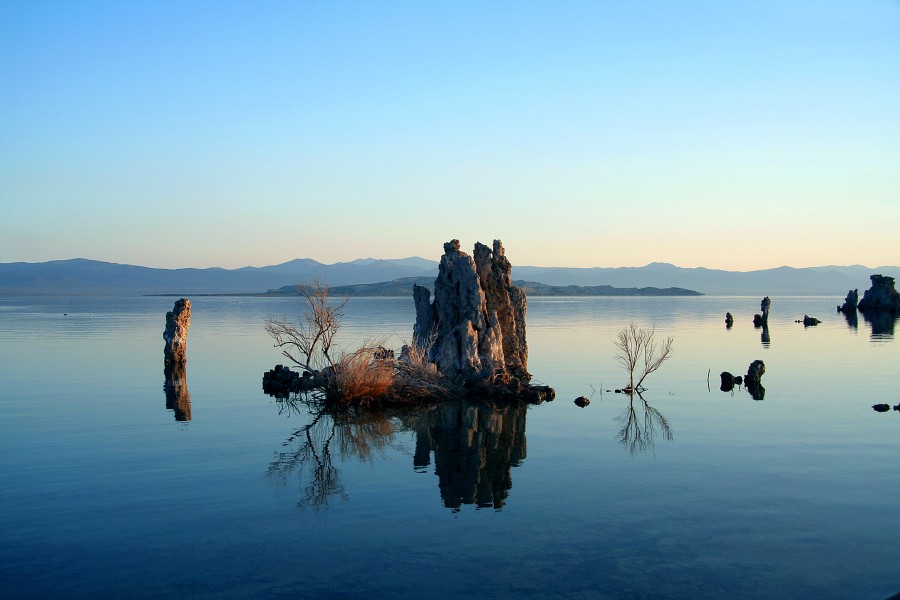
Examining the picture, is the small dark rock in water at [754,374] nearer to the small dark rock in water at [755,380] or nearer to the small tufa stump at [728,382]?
the small dark rock in water at [755,380]

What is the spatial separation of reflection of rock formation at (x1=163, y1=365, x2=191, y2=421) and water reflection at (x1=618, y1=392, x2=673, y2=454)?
11.3 meters

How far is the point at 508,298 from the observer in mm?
29406

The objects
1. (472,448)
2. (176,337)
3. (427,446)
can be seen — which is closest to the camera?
(472,448)

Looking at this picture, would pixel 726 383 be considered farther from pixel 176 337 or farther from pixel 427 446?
pixel 176 337

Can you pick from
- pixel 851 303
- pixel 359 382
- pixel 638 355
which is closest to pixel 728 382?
pixel 638 355

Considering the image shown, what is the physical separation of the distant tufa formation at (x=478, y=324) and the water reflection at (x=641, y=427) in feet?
10.2

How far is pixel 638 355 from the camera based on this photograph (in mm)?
36125

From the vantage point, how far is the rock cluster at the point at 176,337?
32.2 metres

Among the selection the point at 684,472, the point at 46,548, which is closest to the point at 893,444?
the point at 684,472

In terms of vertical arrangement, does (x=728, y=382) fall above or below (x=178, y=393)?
above

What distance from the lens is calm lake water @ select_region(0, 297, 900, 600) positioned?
31.6ft

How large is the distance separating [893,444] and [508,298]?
14.6 m

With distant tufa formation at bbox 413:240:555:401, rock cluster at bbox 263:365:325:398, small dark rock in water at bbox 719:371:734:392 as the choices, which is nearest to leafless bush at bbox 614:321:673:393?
small dark rock in water at bbox 719:371:734:392

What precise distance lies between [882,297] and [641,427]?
96.1 metres
